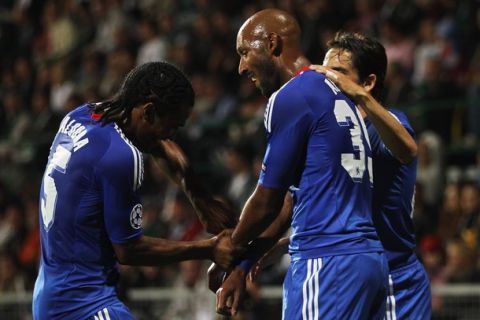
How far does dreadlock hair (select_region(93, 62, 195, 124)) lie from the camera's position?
214 inches

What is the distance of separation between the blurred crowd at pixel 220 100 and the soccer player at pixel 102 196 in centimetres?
434

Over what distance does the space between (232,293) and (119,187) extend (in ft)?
3.07

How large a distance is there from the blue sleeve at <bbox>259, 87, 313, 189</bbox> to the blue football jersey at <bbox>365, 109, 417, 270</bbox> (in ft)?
2.45

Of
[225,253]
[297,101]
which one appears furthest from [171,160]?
[297,101]

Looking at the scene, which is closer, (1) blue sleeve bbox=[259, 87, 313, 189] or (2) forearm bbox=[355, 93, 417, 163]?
(1) blue sleeve bbox=[259, 87, 313, 189]

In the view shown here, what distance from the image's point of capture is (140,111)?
5.45 metres

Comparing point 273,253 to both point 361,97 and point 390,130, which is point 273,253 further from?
point 361,97

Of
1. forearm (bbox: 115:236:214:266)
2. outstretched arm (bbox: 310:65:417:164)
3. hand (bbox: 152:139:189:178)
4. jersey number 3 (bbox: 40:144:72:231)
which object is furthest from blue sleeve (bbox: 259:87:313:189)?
hand (bbox: 152:139:189:178)

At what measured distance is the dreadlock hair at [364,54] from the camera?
5.73m

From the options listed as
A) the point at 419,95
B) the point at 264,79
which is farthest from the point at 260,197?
the point at 419,95

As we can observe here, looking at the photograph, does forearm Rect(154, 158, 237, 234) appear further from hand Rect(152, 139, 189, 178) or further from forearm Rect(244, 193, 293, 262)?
forearm Rect(244, 193, 293, 262)

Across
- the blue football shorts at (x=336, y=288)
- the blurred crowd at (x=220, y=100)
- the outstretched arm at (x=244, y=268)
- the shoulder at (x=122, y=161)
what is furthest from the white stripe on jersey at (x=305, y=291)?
the blurred crowd at (x=220, y=100)

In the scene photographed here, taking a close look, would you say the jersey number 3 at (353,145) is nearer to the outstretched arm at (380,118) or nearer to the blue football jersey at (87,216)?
the outstretched arm at (380,118)

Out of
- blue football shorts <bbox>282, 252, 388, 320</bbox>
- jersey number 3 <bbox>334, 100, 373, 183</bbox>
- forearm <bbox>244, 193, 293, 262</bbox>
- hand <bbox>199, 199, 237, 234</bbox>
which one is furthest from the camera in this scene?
hand <bbox>199, 199, 237, 234</bbox>
